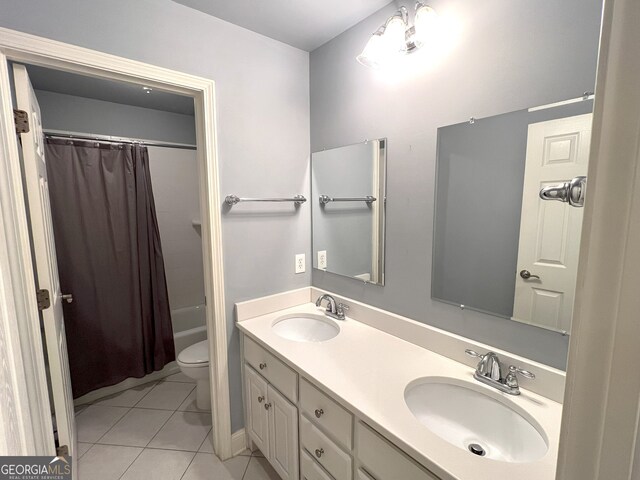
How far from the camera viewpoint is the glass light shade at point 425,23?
1186 mm

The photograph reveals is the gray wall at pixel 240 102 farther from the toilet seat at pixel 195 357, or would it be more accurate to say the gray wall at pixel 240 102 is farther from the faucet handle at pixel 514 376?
the faucet handle at pixel 514 376

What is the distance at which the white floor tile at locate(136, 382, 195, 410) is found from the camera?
7.32 feet

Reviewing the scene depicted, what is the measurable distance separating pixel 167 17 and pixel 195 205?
1.96m

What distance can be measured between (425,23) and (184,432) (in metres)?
2.62

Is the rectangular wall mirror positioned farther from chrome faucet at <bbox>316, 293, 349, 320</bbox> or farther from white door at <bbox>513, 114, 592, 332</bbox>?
white door at <bbox>513, 114, 592, 332</bbox>

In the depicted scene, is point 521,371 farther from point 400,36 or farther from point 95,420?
point 95,420

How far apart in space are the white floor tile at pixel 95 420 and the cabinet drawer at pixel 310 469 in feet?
4.91

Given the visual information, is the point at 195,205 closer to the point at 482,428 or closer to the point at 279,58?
the point at 279,58

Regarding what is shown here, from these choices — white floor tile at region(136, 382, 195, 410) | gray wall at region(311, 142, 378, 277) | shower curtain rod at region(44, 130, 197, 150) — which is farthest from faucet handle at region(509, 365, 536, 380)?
shower curtain rod at region(44, 130, 197, 150)

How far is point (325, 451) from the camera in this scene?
1163 mm

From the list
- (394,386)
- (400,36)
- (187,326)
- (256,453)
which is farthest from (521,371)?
(187,326)

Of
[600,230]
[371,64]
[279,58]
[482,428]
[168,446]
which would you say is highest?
[279,58]

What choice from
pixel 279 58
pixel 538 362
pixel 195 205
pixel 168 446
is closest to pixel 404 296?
pixel 538 362

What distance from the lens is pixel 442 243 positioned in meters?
1.31
